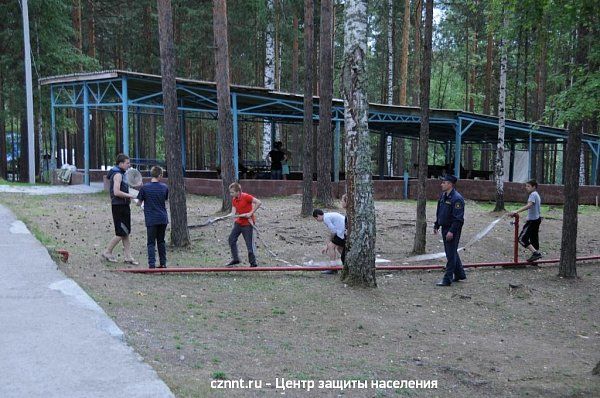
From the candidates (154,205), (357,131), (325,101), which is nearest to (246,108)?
(325,101)

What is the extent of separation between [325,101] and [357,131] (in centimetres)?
784

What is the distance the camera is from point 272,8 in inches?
1013

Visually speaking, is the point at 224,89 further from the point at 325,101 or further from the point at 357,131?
the point at 357,131

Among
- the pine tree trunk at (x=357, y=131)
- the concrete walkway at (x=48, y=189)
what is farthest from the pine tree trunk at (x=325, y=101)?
the concrete walkway at (x=48, y=189)

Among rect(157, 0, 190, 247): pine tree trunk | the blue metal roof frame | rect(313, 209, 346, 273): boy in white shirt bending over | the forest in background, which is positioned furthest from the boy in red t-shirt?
the blue metal roof frame

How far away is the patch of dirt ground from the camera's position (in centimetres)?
532

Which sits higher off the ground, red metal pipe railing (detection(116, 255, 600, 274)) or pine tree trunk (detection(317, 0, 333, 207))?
pine tree trunk (detection(317, 0, 333, 207))

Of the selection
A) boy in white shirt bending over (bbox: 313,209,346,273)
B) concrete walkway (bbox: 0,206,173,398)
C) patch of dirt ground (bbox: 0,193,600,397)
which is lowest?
patch of dirt ground (bbox: 0,193,600,397)

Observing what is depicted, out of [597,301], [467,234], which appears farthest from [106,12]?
[597,301]

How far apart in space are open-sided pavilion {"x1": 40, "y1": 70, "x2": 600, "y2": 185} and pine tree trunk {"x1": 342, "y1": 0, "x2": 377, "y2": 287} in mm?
10019

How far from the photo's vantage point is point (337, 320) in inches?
310

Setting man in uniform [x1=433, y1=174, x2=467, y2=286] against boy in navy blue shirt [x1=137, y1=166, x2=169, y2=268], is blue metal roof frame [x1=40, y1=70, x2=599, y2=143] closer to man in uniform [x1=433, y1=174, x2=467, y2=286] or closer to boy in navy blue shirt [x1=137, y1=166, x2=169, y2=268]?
man in uniform [x1=433, y1=174, x2=467, y2=286]

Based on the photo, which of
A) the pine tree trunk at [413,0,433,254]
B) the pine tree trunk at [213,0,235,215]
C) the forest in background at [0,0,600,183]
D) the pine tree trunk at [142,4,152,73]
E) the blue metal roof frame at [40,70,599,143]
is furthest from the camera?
the pine tree trunk at [142,4,152,73]

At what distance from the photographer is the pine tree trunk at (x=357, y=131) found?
9.04m
